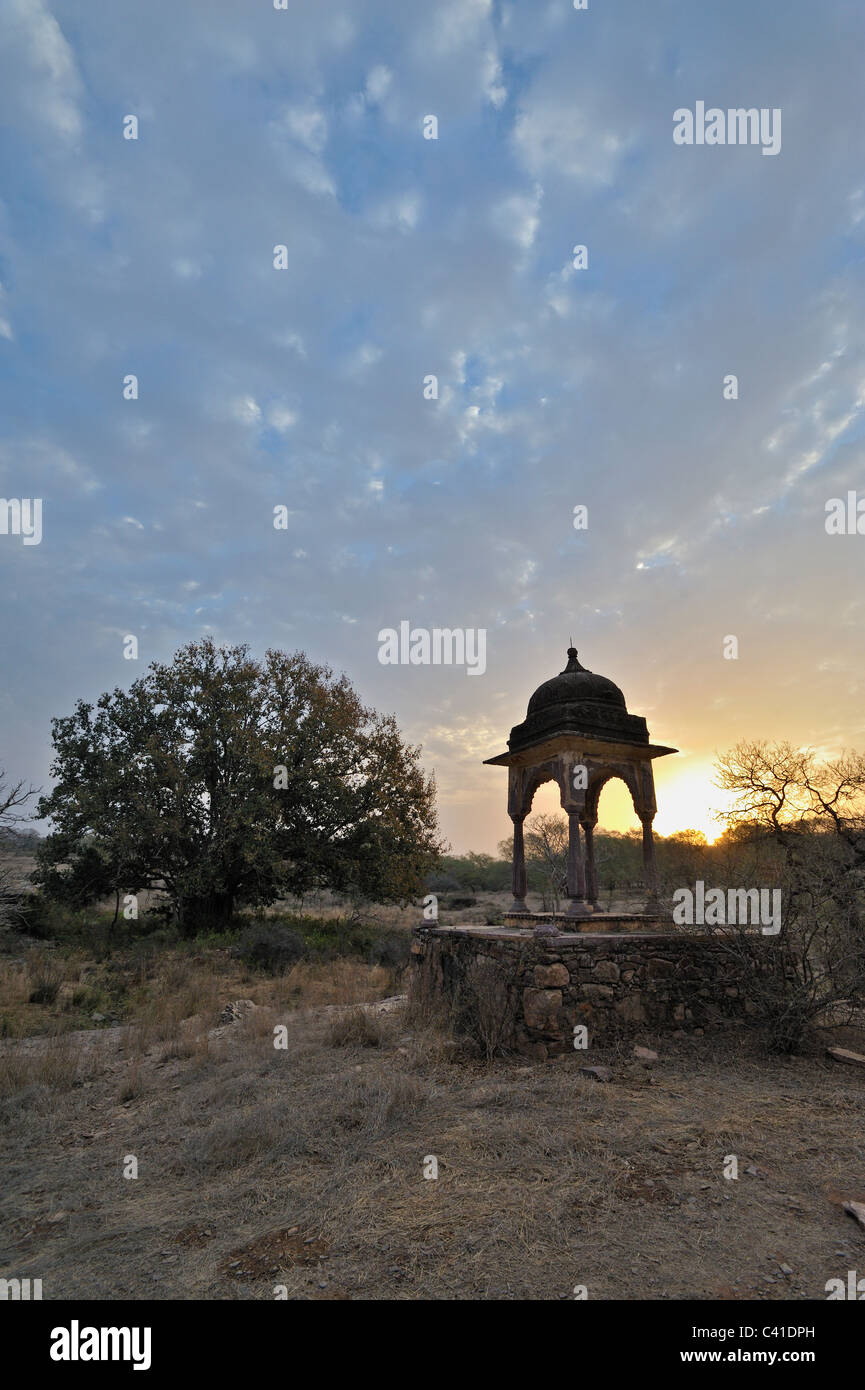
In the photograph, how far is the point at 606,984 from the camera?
7863 millimetres

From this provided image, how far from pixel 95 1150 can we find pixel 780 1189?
540cm

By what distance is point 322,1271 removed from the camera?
3.47 metres

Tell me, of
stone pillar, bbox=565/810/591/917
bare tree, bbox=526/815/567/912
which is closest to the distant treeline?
bare tree, bbox=526/815/567/912

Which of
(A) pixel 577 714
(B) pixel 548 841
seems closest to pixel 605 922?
(A) pixel 577 714

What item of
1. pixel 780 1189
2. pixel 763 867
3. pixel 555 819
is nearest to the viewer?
pixel 780 1189

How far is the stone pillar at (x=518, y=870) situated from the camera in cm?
1095

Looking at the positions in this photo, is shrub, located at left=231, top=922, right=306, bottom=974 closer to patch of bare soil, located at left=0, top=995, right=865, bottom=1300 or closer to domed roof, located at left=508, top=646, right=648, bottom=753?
patch of bare soil, located at left=0, top=995, right=865, bottom=1300

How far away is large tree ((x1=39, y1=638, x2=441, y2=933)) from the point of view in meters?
17.1

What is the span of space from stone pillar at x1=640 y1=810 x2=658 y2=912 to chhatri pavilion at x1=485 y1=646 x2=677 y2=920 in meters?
0.02

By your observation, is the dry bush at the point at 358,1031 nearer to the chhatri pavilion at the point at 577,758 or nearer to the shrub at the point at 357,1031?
the shrub at the point at 357,1031

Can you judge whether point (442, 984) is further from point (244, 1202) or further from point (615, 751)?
point (244, 1202)

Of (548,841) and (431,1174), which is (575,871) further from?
(548,841)

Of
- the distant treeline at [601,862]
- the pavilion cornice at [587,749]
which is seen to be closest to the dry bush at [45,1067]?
the pavilion cornice at [587,749]
